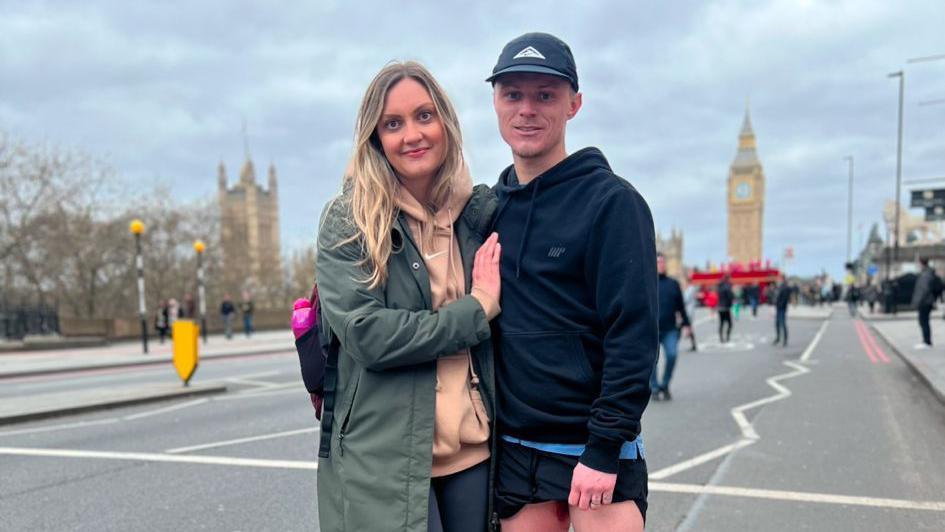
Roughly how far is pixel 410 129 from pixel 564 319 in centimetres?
71

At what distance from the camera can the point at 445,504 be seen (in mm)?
1909

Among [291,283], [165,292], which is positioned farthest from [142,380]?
[291,283]

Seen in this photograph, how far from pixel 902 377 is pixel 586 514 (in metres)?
11.3

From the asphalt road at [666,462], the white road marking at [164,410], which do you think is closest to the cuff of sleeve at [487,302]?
the asphalt road at [666,462]

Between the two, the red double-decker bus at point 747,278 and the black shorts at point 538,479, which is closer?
the black shorts at point 538,479

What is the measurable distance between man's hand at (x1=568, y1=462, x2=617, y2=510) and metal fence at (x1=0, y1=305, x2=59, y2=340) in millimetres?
25813

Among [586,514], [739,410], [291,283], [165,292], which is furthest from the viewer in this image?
[291,283]

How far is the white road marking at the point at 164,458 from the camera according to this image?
18.7ft

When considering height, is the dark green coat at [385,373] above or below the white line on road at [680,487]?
above

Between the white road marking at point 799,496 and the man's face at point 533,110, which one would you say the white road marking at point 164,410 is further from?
the man's face at point 533,110

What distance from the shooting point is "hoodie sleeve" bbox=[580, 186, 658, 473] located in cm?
172

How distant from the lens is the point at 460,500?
6.26 feet

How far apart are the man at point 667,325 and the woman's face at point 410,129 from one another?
7.07 meters

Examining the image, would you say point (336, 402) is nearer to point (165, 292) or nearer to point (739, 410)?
point (739, 410)
